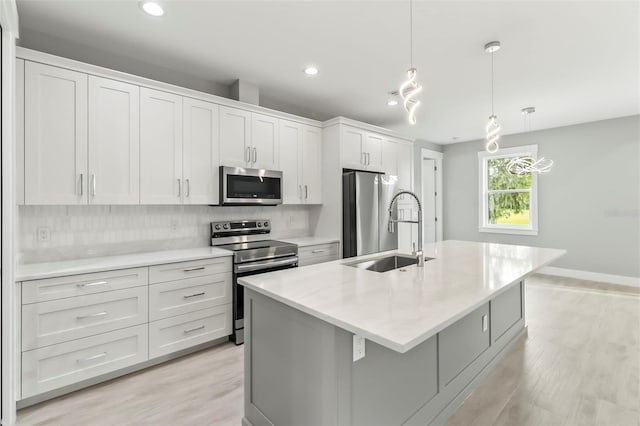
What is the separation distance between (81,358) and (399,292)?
7.39 ft

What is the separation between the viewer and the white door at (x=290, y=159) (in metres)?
3.73

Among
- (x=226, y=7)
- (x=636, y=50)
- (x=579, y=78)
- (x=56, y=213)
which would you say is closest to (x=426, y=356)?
(x=226, y=7)

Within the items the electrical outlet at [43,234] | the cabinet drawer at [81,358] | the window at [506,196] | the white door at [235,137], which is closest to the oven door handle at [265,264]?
the cabinet drawer at [81,358]

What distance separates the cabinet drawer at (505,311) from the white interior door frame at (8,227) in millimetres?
3258

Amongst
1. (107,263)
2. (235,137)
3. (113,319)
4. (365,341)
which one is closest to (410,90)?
(365,341)

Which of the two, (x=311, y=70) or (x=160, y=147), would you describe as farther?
(x=311, y=70)

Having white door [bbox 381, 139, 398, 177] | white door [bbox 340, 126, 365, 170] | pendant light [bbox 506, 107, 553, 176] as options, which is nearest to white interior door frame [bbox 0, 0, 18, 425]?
white door [bbox 340, 126, 365, 170]

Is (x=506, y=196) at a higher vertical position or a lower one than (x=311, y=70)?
lower

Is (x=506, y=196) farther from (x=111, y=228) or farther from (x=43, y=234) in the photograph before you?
(x=43, y=234)

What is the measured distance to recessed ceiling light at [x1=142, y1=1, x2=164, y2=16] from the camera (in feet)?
6.95

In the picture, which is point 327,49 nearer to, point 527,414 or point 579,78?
point 579,78

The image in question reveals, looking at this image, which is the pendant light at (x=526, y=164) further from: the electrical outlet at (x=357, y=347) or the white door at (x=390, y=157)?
the electrical outlet at (x=357, y=347)

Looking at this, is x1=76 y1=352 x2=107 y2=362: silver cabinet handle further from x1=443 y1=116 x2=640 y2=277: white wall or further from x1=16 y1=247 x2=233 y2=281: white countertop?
x1=443 y1=116 x2=640 y2=277: white wall

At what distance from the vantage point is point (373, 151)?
4.41m
